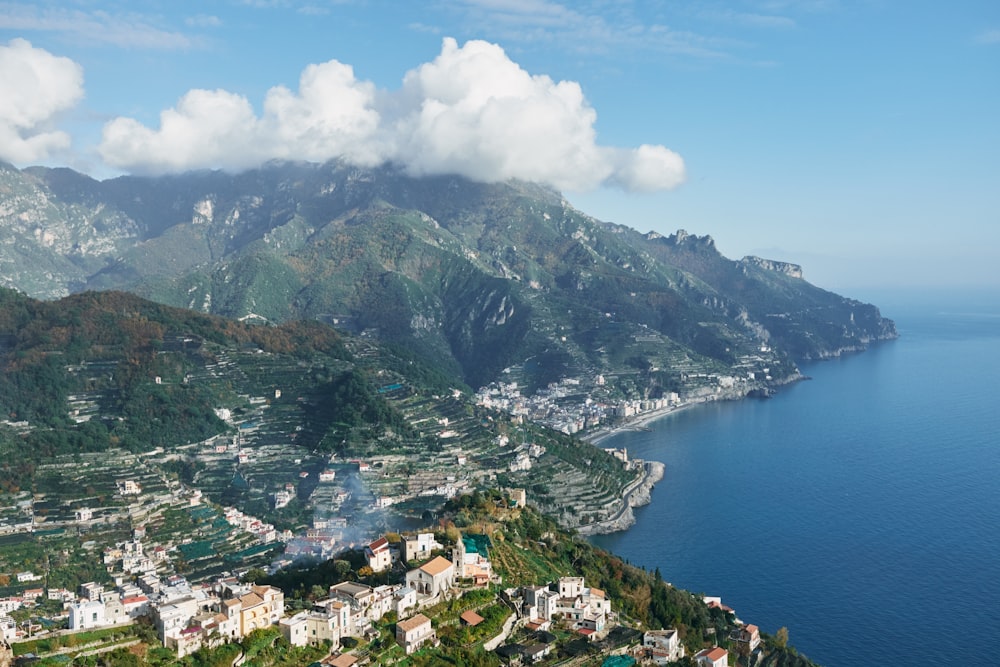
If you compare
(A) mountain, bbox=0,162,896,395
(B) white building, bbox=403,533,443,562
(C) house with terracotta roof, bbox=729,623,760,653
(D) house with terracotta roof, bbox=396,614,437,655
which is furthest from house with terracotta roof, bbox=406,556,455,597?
(A) mountain, bbox=0,162,896,395

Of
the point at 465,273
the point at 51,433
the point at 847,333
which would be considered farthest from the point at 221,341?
the point at 847,333

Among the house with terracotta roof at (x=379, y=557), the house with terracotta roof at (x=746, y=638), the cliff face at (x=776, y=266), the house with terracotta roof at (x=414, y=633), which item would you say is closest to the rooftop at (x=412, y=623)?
the house with terracotta roof at (x=414, y=633)

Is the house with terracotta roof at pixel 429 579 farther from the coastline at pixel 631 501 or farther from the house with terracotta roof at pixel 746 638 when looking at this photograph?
the coastline at pixel 631 501

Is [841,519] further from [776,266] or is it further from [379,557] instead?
[776,266]

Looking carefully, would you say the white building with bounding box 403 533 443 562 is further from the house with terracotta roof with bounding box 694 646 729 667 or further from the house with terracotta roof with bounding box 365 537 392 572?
the house with terracotta roof with bounding box 694 646 729 667

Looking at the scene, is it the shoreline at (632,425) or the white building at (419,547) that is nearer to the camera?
the white building at (419,547)

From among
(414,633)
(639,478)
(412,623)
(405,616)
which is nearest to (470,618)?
(405,616)
